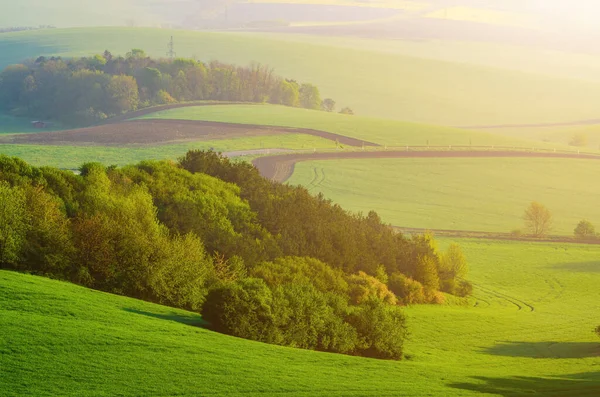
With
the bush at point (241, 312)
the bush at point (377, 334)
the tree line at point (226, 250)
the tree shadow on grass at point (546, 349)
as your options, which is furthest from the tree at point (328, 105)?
the bush at point (241, 312)

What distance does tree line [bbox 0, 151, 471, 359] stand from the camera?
27500mm

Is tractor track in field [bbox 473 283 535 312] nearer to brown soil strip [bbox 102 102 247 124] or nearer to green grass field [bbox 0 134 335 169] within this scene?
green grass field [bbox 0 134 335 169]

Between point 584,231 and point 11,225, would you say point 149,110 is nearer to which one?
point 584,231

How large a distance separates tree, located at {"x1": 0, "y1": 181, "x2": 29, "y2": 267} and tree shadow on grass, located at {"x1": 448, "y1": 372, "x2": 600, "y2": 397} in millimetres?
13632

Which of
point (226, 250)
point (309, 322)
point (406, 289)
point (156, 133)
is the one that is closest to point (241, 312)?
point (309, 322)

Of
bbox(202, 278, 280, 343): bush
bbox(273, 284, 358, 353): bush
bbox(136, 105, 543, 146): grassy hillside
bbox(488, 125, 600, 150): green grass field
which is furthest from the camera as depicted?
bbox(488, 125, 600, 150): green grass field

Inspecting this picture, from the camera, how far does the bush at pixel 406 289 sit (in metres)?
45.6

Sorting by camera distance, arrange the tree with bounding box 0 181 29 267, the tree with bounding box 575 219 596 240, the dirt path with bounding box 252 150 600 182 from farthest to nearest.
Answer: the dirt path with bounding box 252 150 600 182
the tree with bounding box 575 219 596 240
the tree with bounding box 0 181 29 267

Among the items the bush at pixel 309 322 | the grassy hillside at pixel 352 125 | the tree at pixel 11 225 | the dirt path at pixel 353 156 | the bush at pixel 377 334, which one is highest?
the tree at pixel 11 225

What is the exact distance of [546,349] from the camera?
36344mm

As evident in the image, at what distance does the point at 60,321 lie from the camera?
2106cm

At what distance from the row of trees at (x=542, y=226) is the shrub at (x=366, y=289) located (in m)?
37.1

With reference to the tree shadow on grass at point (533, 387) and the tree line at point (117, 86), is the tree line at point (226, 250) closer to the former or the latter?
the tree shadow on grass at point (533, 387)

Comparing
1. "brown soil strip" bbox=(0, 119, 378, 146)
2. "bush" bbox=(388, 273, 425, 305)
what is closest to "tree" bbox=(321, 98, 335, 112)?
"brown soil strip" bbox=(0, 119, 378, 146)
